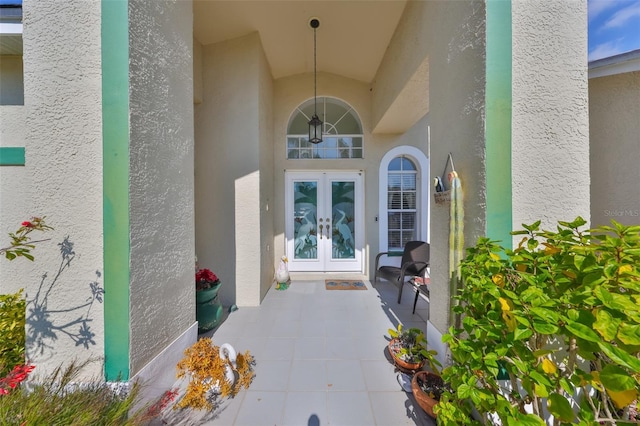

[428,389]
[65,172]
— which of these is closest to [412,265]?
[428,389]

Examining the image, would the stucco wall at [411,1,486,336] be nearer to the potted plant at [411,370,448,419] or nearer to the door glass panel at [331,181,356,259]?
the potted plant at [411,370,448,419]

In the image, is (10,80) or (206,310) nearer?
(10,80)

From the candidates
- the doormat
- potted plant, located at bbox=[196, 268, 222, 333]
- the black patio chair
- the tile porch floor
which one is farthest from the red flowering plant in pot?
the black patio chair

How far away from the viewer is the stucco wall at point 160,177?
1.74 m

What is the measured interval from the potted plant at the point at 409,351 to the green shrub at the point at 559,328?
2.48ft

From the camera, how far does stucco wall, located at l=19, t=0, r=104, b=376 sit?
1661mm

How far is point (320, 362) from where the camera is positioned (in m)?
2.36

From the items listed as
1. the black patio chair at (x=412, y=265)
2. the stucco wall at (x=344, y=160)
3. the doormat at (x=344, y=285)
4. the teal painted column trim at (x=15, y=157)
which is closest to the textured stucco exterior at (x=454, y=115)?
the black patio chair at (x=412, y=265)

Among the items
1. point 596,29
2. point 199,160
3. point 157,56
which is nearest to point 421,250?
point 596,29

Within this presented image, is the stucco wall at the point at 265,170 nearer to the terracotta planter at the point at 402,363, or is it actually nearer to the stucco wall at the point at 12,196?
the terracotta planter at the point at 402,363

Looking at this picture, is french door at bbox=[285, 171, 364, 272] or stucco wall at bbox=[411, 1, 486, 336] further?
french door at bbox=[285, 171, 364, 272]

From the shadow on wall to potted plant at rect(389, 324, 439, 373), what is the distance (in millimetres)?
2461

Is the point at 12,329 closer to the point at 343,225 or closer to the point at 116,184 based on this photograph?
the point at 116,184

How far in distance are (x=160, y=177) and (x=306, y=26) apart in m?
3.20
